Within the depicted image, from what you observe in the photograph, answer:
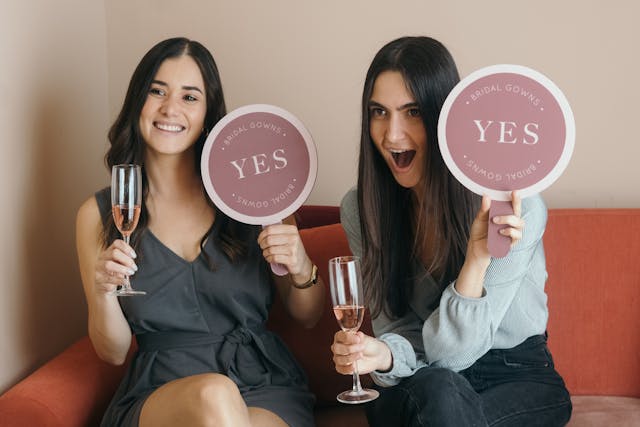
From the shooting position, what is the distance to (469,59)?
2812 millimetres

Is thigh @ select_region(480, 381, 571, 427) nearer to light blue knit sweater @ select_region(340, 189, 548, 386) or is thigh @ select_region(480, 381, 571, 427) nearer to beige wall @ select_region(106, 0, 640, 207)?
light blue knit sweater @ select_region(340, 189, 548, 386)

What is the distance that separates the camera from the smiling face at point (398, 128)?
2035mm

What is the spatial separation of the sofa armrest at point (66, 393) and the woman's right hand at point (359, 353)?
0.70 metres

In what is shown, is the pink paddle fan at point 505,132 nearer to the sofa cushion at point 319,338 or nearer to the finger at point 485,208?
the finger at point 485,208

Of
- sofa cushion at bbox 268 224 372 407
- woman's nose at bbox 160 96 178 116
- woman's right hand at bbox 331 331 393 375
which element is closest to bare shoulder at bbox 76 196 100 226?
woman's nose at bbox 160 96 178 116

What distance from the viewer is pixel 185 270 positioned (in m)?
2.29

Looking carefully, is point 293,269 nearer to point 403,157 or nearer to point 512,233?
point 403,157

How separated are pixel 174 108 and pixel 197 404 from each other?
0.77 m

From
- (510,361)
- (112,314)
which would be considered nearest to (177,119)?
(112,314)

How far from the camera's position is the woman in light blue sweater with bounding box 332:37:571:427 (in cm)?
192

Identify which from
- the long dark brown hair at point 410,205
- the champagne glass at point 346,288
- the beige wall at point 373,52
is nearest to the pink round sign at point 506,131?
the long dark brown hair at point 410,205

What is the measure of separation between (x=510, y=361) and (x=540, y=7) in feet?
4.02

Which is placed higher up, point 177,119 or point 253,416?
point 177,119

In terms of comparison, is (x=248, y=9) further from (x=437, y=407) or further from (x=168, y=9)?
(x=437, y=407)
